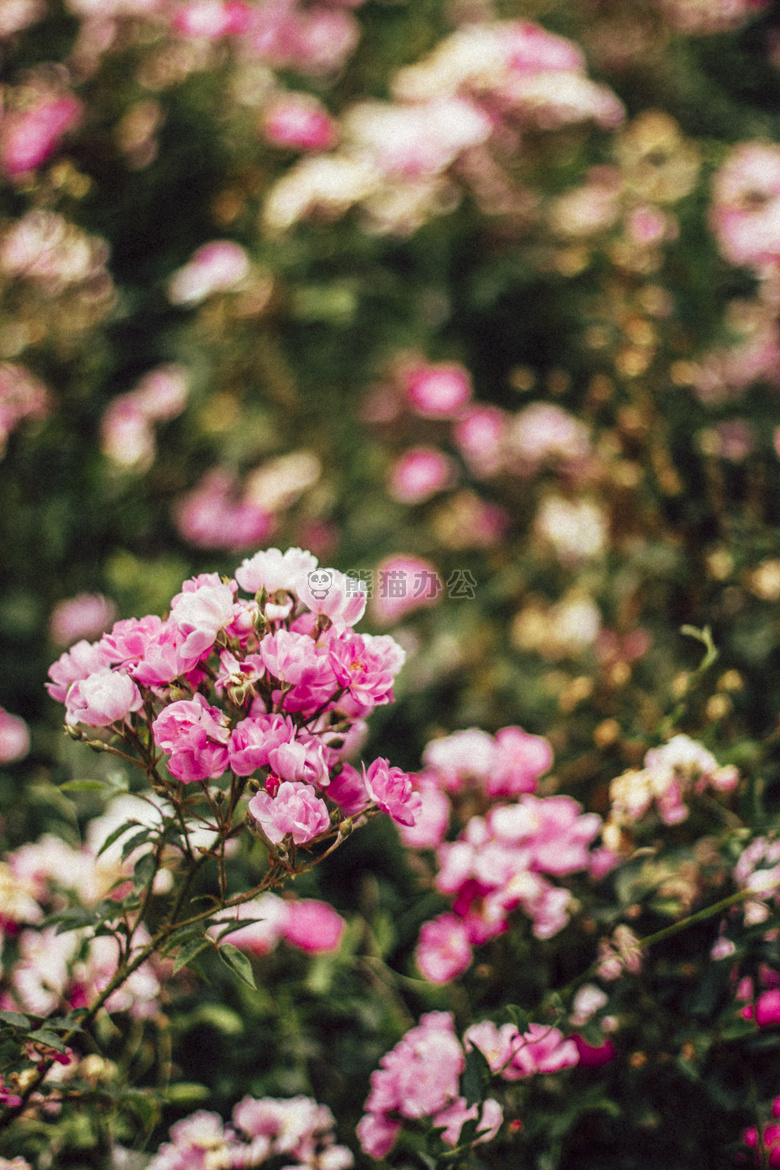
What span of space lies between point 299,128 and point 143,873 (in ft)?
5.63

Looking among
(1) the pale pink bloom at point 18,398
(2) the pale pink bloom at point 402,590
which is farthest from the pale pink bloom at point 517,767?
(1) the pale pink bloom at point 18,398

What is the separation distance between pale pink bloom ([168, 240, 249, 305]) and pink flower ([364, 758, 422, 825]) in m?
1.40

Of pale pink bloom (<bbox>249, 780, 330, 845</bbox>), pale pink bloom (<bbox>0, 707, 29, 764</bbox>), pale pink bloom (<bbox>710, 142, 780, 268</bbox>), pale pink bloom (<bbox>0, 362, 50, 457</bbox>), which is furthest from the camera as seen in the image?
pale pink bloom (<bbox>0, 362, 50, 457</bbox>)

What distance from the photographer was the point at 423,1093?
0.73 meters

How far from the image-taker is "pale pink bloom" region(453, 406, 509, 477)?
5.57 ft

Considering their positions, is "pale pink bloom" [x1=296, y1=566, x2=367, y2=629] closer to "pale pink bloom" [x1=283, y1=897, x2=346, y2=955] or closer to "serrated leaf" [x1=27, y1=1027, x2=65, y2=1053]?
"serrated leaf" [x1=27, y1=1027, x2=65, y2=1053]

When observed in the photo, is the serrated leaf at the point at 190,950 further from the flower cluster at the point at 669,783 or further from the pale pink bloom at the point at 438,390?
the pale pink bloom at the point at 438,390

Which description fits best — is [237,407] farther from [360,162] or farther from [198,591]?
[198,591]

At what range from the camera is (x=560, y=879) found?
0.89 m

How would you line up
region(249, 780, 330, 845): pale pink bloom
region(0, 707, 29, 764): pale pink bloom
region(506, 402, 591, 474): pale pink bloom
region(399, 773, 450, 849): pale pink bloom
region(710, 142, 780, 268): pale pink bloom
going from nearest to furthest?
region(249, 780, 330, 845): pale pink bloom, region(399, 773, 450, 849): pale pink bloom, region(0, 707, 29, 764): pale pink bloom, region(710, 142, 780, 268): pale pink bloom, region(506, 402, 591, 474): pale pink bloom

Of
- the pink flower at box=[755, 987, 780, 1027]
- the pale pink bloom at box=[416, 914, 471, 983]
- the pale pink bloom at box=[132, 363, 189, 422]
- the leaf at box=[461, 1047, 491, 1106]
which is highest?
the pale pink bloom at box=[132, 363, 189, 422]

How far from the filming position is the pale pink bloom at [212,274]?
5.60 ft

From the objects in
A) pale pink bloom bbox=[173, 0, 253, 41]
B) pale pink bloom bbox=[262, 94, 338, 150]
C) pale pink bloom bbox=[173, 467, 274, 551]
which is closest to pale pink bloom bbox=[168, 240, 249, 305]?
pale pink bloom bbox=[262, 94, 338, 150]

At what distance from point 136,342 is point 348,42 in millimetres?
996
